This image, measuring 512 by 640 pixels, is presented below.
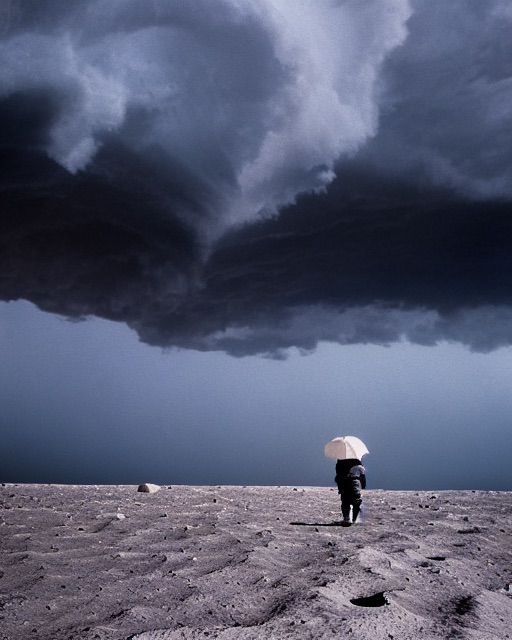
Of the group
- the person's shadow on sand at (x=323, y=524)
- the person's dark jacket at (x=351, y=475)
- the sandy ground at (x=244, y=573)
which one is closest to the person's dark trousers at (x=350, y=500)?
the person's dark jacket at (x=351, y=475)

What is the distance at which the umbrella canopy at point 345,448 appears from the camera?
966cm

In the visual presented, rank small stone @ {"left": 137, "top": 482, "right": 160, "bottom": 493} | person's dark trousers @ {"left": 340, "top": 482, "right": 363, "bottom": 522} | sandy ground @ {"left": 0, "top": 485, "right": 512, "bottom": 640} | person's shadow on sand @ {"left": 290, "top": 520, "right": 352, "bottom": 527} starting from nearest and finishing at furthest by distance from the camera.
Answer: sandy ground @ {"left": 0, "top": 485, "right": 512, "bottom": 640}
person's shadow on sand @ {"left": 290, "top": 520, "right": 352, "bottom": 527}
person's dark trousers @ {"left": 340, "top": 482, "right": 363, "bottom": 522}
small stone @ {"left": 137, "top": 482, "right": 160, "bottom": 493}

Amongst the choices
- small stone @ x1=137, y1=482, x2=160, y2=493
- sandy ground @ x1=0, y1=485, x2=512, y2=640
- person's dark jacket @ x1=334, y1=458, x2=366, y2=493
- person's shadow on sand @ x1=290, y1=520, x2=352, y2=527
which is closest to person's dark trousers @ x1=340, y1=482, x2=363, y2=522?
person's dark jacket @ x1=334, y1=458, x2=366, y2=493

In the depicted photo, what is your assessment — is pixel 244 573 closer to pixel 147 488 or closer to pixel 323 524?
pixel 323 524

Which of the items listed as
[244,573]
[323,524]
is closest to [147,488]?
[323,524]

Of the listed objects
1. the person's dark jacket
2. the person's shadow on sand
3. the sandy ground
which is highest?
the person's dark jacket

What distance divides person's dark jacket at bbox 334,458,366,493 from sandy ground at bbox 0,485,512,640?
0.70m

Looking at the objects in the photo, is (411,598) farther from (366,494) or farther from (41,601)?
(366,494)

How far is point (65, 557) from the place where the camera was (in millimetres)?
6398

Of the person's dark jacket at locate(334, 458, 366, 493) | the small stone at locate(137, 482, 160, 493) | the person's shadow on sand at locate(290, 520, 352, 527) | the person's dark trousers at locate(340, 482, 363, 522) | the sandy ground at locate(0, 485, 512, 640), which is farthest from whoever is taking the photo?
the small stone at locate(137, 482, 160, 493)

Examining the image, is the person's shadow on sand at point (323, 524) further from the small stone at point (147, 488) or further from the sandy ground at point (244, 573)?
the small stone at point (147, 488)

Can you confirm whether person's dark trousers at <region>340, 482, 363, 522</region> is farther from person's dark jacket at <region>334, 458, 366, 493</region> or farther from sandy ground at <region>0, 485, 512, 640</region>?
sandy ground at <region>0, 485, 512, 640</region>

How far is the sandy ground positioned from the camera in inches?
181

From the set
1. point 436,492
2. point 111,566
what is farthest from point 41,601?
point 436,492
